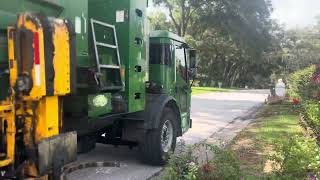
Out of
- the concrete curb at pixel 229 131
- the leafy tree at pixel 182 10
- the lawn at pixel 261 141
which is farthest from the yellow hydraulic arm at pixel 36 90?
the leafy tree at pixel 182 10

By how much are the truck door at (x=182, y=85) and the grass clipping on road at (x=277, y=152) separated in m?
1.21

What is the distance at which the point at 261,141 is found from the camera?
1057 cm

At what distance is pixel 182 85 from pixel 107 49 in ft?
12.4

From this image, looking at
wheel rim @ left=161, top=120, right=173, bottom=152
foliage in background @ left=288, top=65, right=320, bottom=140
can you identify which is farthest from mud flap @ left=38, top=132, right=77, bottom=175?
foliage in background @ left=288, top=65, right=320, bottom=140

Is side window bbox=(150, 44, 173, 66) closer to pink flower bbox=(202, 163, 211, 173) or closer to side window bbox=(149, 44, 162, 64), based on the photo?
side window bbox=(149, 44, 162, 64)

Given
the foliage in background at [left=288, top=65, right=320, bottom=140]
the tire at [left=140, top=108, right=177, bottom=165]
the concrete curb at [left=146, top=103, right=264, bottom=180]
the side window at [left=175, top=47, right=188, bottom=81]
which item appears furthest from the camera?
the concrete curb at [left=146, top=103, right=264, bottom=180]

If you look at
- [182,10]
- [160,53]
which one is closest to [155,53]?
[160,53]

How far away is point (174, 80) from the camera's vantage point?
30.8 ft

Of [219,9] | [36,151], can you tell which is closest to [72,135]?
[36,151]

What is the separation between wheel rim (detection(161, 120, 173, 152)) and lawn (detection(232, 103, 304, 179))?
1.31 m

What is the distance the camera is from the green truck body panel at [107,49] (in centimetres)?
494

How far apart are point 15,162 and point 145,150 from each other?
4060 millimetres

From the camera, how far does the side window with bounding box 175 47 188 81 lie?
9.61 metres

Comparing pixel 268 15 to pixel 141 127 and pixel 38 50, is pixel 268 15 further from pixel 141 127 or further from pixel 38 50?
pixel 38 50
